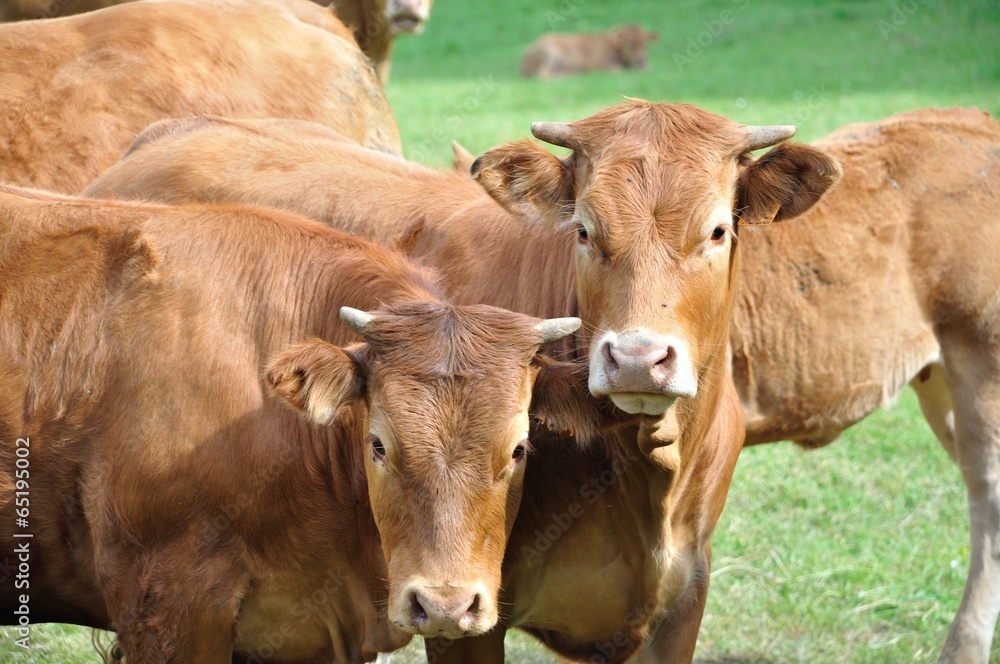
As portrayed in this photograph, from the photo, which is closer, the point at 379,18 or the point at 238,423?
the point at 238,423

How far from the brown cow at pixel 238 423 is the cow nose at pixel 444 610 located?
110 millimetres

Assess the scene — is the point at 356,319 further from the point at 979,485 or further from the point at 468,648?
the point at 979,485

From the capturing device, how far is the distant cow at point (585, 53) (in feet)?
72.1

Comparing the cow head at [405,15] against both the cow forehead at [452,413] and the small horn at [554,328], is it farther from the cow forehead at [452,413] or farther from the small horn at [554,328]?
the cow forehead at [452,413]

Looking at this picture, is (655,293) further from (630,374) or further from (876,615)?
(876,615)

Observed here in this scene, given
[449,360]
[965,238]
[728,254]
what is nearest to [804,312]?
[965,238]

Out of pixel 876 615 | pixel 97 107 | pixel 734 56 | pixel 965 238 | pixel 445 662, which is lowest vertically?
pixel 734 56

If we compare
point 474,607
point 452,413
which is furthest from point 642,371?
point 474,607

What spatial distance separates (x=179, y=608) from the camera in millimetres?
3873

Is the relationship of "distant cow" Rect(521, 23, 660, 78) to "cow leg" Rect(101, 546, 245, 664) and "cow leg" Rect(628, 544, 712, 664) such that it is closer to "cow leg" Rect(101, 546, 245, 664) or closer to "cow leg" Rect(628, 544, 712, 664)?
"cow leg" Rect(628, 544, 712, 664)

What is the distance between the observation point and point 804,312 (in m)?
5.93

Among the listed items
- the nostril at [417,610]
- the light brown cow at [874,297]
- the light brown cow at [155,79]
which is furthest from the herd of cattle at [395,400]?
the light brown cow at [155,79]

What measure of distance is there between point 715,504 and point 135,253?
2.31 meters

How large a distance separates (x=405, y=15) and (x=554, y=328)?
5955mm
